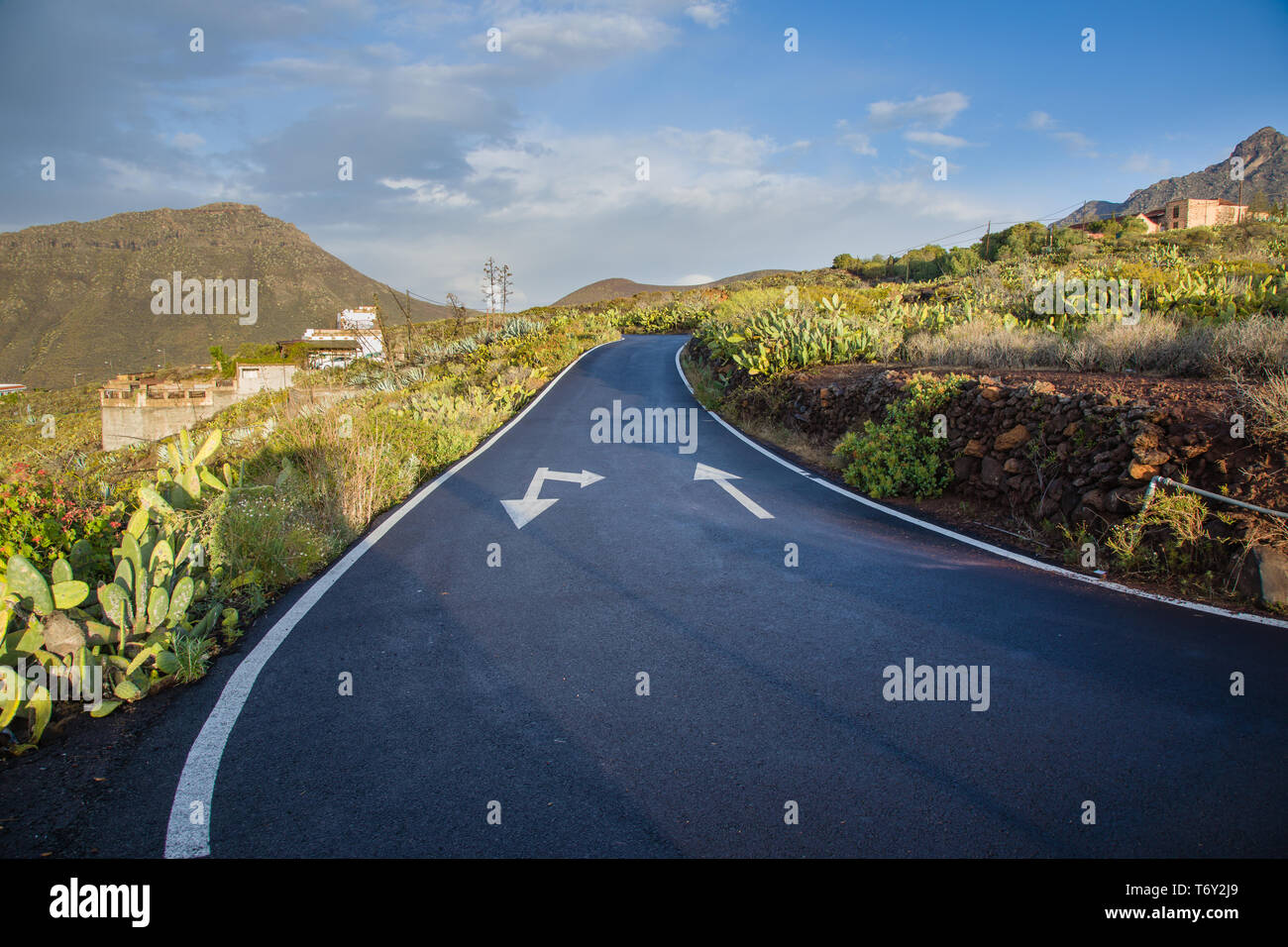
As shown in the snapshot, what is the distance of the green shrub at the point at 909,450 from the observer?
8734mm

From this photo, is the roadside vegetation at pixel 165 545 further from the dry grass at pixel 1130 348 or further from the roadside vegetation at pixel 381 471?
the dry grass at pixel 1130 348

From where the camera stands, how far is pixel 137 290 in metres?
116

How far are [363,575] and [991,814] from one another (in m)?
5.26

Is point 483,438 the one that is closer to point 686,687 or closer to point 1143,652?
point 686,687

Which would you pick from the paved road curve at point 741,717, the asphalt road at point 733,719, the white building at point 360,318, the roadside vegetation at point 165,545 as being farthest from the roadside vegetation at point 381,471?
the white building at point 360,318

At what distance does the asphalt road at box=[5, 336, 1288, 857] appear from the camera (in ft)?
9.22

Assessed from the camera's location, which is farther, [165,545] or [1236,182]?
[1236,182]

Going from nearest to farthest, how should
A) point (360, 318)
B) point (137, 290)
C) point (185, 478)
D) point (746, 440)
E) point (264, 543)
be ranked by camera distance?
point (264, 543)
point (185, 478)
point (746, 440)
point (360, 318)
point (137, 290)

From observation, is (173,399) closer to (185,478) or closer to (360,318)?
(360,318)

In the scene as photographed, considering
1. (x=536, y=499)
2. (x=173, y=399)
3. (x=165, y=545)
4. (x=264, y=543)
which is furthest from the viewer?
(x=173, y=399)

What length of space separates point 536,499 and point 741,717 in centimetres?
573

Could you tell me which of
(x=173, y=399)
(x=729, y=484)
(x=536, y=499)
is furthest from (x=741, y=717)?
(x=173, y=399)

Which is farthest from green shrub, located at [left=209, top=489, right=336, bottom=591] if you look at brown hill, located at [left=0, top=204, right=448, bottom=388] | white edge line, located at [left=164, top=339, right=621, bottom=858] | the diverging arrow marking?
brown hill, located at [left=0, top=204, right=448, bottom=388]

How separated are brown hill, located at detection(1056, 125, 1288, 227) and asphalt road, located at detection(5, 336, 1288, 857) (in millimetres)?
96440
